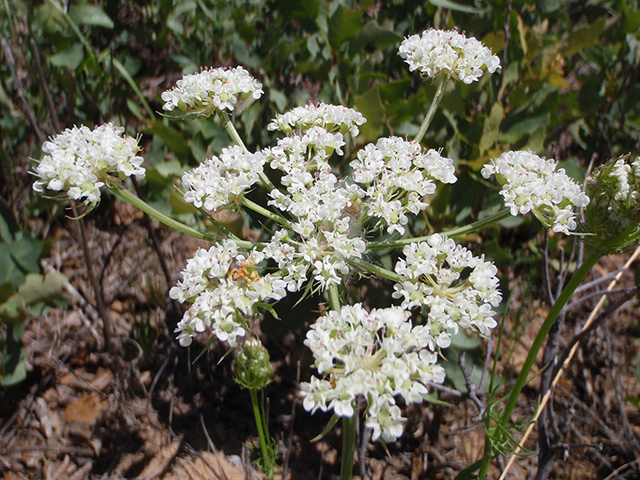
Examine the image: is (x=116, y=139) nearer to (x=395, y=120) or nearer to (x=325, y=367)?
(x=325, y=367)

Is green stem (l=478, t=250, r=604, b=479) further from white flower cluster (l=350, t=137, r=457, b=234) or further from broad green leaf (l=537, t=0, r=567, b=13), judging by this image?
broad green leaf (l=537, t=0, r=567, b=13)

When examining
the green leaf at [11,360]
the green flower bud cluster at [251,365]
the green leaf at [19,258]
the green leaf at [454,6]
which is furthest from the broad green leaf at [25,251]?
the green leaf at [454,6]

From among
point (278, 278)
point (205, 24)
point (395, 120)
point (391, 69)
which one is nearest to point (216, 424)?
point (278, 278)

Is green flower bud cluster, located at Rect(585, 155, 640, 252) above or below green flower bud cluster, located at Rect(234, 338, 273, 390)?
above

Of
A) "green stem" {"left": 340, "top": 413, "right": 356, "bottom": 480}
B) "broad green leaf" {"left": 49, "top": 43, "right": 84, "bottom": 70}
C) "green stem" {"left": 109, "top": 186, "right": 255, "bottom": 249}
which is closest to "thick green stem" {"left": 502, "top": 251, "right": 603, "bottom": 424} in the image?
"green stem" {"left": 340, "top": 413, "right": 356, "bottom": 480}

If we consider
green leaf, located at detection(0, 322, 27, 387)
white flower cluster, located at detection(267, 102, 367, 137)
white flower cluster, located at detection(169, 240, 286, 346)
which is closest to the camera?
white flower cluster, located at detection(169, 240, 286, 346)

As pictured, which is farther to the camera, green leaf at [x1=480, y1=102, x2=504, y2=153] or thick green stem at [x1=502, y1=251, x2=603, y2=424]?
green leaf at [x1=480, y1=102, x2=504, y2=153]

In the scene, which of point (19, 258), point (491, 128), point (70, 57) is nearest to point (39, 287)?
point (19, 258)
